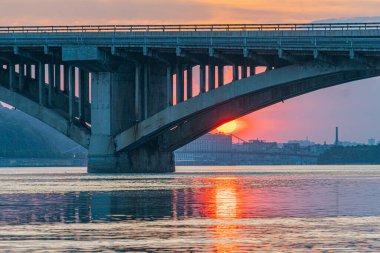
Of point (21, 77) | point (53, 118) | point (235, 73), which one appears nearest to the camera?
point (235, 73)

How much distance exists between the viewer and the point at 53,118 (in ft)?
479

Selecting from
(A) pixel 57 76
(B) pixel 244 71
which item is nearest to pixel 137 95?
(B) pixel 244 71

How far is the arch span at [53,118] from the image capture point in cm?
14550

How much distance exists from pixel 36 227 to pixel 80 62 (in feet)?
284

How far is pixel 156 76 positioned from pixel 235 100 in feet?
30.2

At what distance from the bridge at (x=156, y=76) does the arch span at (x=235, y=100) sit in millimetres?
108

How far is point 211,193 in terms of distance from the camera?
90.6m

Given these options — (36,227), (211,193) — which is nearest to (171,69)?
(211,193)

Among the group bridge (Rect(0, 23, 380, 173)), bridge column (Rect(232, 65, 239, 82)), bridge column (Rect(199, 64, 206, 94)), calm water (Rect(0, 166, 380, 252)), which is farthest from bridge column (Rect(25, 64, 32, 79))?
calm water (Rect(0, 166, 380, 252))

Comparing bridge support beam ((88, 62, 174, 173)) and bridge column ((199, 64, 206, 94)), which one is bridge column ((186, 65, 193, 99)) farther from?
bridge column ((199, 64, 206, 94))

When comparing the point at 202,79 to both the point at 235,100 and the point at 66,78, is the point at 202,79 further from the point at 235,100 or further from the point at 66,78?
the point at 66,78

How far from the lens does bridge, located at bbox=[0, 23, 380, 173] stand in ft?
418

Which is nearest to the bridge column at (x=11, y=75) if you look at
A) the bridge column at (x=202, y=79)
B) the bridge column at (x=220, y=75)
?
the bridge column at (x=202, y=79)

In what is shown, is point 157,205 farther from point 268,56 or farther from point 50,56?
point 50,56
